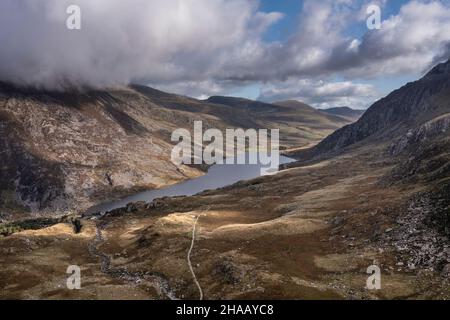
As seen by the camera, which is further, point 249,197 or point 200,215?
point 249,197

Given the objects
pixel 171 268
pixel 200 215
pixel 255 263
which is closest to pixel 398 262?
pixel 255 263

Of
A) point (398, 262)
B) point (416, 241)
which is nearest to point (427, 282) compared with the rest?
point (398, 262)

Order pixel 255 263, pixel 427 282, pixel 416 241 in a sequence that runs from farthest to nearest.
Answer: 1. pixel 255 263
2. pixel 416 241
3. pixel 427 282

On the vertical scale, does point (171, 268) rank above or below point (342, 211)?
below

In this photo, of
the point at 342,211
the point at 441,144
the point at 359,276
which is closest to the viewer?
the point at 359,276

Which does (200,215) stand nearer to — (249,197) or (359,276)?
(249,197)
